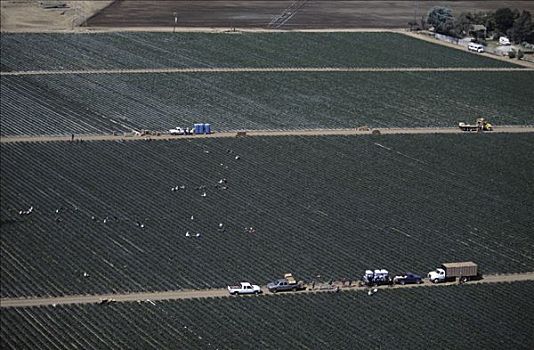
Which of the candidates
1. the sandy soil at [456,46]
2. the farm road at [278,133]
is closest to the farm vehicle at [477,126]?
A: the farm road at [278,133]

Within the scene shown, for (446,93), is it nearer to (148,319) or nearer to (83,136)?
(83,136)

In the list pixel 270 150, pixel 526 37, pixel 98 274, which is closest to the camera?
pixel 98 274

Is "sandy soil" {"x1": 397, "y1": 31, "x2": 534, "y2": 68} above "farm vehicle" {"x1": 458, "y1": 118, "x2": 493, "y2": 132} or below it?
above

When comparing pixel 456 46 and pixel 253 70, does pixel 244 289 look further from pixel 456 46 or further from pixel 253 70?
pixel 456 46

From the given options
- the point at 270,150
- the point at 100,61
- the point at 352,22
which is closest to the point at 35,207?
the point at 270,150

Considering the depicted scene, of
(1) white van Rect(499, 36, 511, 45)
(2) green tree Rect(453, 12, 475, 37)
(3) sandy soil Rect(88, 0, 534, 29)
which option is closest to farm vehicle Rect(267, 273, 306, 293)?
(3) sandy soil Rect(88, 0, 534, 29)

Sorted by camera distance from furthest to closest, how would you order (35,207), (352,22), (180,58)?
(352,22)
(180,58)
(35,207)

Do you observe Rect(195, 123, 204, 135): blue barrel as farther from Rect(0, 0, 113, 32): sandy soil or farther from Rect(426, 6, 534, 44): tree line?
Rect(426, 6, 534, 44): tree line

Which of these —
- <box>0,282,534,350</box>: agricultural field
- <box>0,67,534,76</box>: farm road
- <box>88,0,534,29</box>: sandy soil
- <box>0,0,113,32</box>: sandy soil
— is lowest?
<box>0,282,534,350</box>: agricultural field
